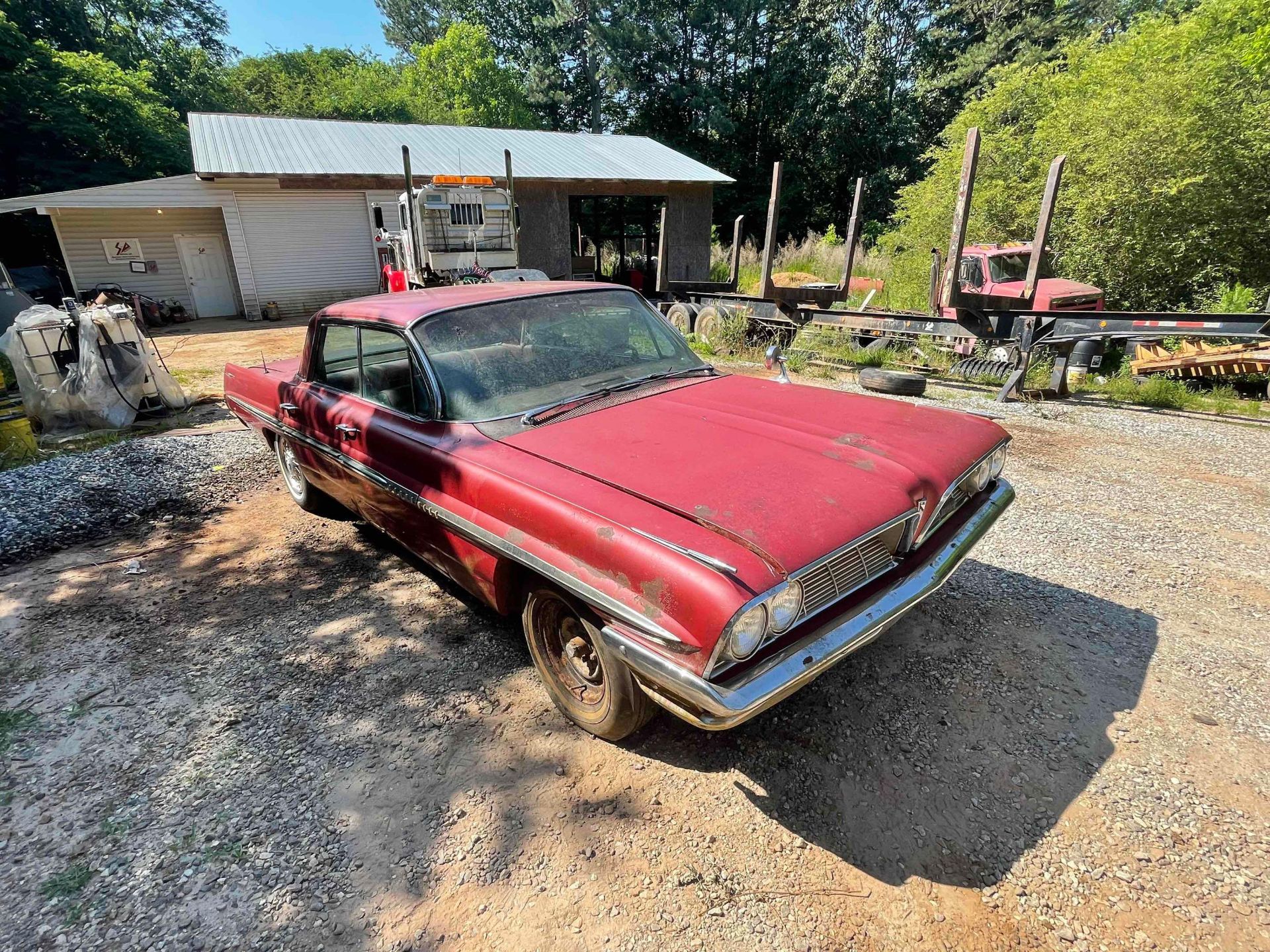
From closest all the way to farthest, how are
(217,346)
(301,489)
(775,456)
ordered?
(775,456)
(301,489)
(217,346)

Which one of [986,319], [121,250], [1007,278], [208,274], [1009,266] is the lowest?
[986,319]

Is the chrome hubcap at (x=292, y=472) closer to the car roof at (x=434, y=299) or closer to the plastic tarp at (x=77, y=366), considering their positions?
the car roof at (x=434, y=299)

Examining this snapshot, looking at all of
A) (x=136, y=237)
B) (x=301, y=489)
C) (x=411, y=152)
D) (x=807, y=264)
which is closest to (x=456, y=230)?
(x=301, y=489)

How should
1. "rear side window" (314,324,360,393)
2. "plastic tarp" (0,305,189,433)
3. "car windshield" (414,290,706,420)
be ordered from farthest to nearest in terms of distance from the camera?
"plastic tarp" (0,305,189,433), "rear side window" (314,324,360,393), "car windshield" (414,290,706,420)

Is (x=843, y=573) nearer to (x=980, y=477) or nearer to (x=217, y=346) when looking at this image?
(x=980, y=477)

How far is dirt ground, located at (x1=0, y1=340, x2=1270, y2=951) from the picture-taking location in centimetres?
192

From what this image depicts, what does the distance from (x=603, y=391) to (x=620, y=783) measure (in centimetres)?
176

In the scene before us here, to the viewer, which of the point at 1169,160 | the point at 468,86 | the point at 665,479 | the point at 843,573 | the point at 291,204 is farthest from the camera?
the point at 468,86

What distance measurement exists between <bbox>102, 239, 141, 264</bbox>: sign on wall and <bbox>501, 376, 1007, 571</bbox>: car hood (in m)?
19.5

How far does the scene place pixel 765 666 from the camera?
A: 196 centimetres

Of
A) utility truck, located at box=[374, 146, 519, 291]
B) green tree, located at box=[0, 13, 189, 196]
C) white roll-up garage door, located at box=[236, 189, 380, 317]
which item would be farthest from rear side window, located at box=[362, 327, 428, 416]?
green tree, located at box=[0, 13, 189, 196]

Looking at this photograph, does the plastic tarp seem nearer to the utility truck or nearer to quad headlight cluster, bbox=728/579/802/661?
the utility truck

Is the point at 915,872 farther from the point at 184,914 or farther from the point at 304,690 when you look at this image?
the point at 304,690

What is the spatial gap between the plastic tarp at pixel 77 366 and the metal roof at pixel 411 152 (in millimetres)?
9059
